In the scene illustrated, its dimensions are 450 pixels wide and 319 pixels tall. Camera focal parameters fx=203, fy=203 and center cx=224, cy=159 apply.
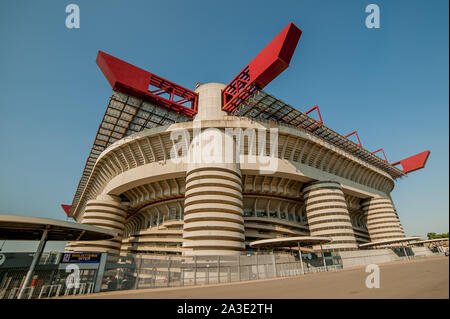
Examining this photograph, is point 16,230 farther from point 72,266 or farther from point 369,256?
point 369,256

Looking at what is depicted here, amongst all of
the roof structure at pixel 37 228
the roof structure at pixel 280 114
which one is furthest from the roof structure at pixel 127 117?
the roof structure at pixel 37 228

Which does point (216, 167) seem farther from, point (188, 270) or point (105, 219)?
point (105, 219)

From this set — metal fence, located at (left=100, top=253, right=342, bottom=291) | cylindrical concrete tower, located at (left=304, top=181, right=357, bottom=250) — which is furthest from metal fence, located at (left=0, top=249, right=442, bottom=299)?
cylindrical concrete tower, located at (left=304, top=181, right=357, bottom=250)

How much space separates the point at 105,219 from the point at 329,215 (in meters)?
31.4

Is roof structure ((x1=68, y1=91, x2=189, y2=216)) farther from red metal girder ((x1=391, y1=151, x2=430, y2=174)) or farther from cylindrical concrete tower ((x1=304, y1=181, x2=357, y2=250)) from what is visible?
red metal girder ((x1=391, y1=151, x2=430, y2=174))

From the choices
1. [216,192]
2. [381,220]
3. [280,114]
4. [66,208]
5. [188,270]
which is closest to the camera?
[188,270]

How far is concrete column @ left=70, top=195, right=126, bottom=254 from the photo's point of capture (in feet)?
92.0

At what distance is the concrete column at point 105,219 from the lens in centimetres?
2805

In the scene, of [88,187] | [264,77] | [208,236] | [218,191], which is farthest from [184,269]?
[88,187]

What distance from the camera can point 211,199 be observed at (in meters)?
21.6

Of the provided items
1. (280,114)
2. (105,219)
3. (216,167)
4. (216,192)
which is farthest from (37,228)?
(280,114)

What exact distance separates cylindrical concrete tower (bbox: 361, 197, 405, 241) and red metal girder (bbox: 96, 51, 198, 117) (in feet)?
130

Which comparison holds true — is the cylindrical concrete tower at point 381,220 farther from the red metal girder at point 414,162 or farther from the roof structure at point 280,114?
the red metal girder at point 414,162

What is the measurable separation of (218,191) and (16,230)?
51.3ft
